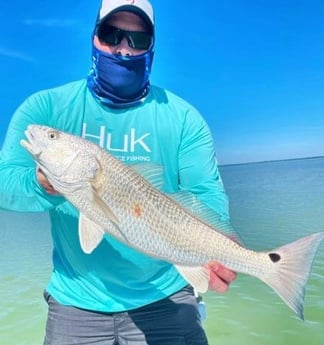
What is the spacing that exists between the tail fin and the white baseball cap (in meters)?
1.84

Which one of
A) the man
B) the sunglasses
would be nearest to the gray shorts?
the man

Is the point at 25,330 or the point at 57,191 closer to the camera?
the point at 57,191

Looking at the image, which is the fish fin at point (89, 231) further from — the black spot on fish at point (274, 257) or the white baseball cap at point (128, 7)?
the white baseball cap at point (128, 7)

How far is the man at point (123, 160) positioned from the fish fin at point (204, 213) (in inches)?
7.7

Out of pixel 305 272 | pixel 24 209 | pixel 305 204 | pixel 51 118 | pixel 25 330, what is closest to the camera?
pixel 305 272

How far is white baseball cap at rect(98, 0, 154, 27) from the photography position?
A: 3246 mm

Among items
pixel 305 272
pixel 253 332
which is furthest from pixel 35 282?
pixel 305 272

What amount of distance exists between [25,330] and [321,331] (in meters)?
4.33

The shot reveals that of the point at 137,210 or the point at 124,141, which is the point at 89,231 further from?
the point at 124,141

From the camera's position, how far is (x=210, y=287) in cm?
→ 281

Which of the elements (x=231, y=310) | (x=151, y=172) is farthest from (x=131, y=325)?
(x=231, y=310)

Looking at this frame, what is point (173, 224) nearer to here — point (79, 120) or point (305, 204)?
point (79, 120)

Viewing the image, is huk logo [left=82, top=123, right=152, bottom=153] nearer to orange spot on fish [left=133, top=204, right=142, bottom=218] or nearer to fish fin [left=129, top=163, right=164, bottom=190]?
fish fin [left=129, top=163, right=164, bottom=190]

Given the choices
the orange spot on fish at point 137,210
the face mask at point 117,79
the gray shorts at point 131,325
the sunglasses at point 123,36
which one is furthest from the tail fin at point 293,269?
the sunglasses at point 123,36
